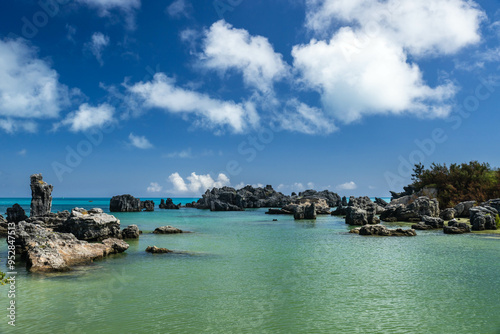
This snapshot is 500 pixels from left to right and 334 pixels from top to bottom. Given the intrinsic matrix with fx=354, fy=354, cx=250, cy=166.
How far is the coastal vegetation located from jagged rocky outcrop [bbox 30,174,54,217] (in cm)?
6904

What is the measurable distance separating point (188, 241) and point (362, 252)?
16.3 metres

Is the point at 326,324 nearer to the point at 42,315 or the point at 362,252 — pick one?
the point at 42,315

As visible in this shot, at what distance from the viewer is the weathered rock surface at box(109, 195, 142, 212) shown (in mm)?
108125

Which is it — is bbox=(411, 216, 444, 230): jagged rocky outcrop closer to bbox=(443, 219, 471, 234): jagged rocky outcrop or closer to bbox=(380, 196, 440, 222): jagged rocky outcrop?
bbox=(443, 219, 471, 234): jagged rocky outcrop

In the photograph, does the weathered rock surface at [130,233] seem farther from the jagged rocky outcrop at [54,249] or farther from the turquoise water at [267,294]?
the turquoise water at [267,294]

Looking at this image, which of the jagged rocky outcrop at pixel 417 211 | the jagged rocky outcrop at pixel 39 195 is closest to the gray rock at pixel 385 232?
the jagged rocky outcrop at pixel 417 211

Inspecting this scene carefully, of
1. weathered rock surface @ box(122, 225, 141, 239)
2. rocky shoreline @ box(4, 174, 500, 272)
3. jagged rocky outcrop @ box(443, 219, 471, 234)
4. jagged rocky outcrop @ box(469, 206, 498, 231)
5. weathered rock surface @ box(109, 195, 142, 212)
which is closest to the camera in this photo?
rocky shoreline @ box(4, 174, 500, 272)

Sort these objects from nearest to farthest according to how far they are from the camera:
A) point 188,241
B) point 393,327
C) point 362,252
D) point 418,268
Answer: point 393,327, point 418,268, point 362,252, point 188,241

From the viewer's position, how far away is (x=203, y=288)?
16.2m

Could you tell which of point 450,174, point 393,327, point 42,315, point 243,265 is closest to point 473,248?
point 243,265

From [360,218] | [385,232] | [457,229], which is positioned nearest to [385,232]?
[385,232]

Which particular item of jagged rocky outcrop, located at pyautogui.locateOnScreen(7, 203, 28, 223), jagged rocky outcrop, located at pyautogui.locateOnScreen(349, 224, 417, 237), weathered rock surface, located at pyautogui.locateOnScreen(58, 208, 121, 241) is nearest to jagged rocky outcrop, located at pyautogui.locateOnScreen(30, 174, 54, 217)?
jagged rocky outcrop, located at pyautogui.locateOnScreen(7, 203, 28, 223)

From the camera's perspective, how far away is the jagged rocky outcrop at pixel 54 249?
1920 centimetres

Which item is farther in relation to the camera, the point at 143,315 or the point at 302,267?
the point at 302,267
